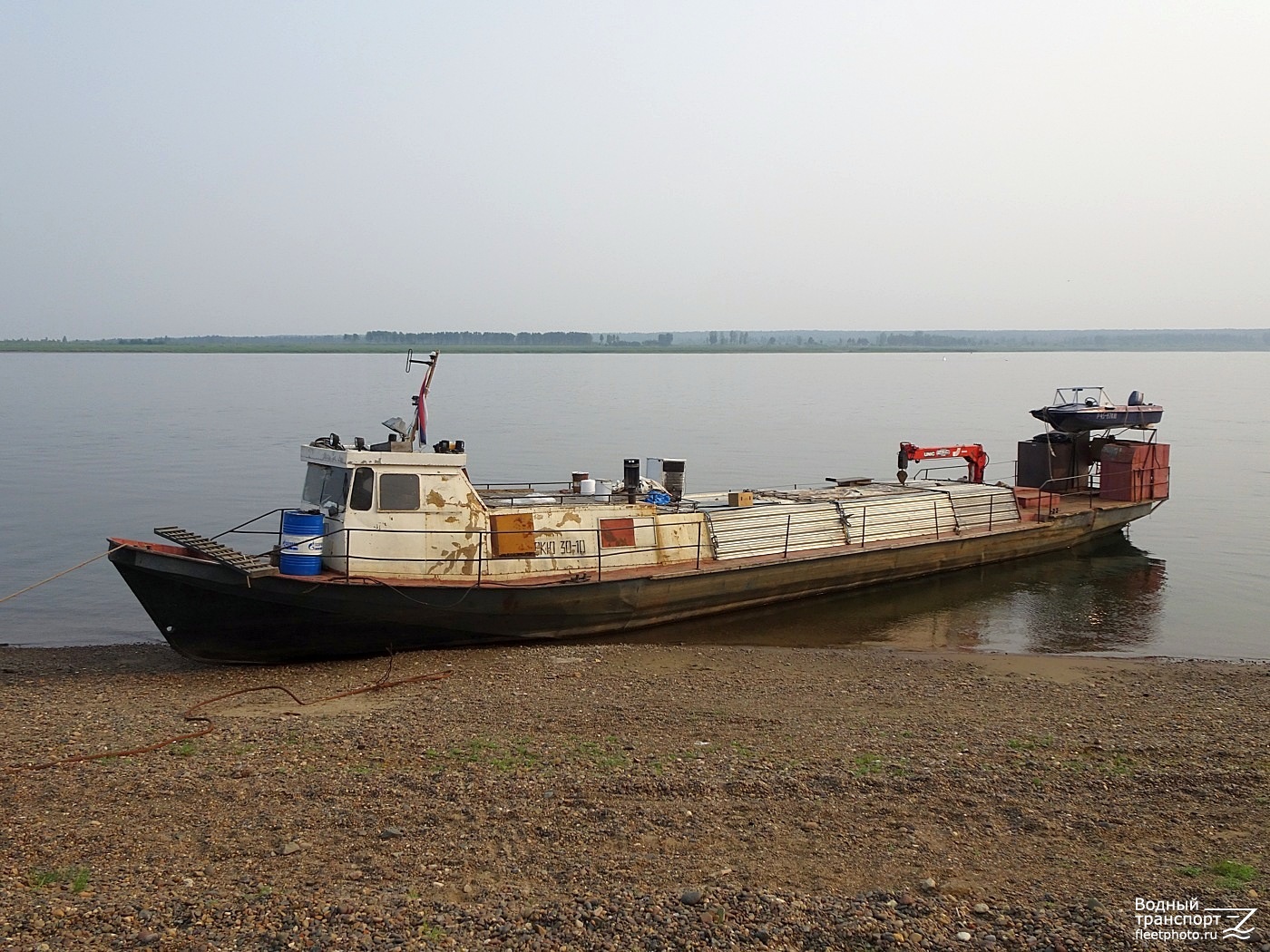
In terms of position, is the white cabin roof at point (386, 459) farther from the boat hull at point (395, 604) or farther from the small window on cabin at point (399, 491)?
the boat hull at point (395, 604)

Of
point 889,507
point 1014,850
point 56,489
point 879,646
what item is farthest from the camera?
point 56,489

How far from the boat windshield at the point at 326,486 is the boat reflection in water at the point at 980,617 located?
5.19 m

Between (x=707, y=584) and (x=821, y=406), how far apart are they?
204ft

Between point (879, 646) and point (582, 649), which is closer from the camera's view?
point (582, 649)

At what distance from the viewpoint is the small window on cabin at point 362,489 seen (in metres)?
14.8

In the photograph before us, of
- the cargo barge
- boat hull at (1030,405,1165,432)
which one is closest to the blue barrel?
the cargo barge

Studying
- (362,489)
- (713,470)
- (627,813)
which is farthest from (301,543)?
(713,470)

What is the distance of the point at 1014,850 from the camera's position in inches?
309

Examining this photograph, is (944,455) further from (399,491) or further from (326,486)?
(326,486)

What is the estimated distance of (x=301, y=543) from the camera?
14.3 m

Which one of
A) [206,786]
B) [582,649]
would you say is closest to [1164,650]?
[582,649]

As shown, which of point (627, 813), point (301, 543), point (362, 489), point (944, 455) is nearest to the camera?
point (627, 813)

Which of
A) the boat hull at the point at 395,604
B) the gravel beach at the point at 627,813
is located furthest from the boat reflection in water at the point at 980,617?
the gravel beach at the point at 627,813

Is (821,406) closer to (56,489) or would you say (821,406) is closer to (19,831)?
(56,489)
